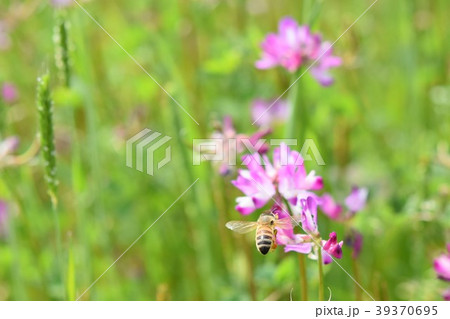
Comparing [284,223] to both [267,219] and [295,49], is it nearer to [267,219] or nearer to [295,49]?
[267,219]

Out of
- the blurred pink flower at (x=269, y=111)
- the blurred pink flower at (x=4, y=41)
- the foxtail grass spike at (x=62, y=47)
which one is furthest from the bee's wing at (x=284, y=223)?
the blurred pink flower at (x=4, y=41)

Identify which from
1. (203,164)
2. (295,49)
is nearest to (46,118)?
(295,49)

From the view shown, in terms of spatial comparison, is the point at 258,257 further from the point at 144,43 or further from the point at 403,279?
the point at 144,43

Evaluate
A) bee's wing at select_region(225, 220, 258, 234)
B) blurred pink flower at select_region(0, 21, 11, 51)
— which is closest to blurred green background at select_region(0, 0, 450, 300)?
blurred pink flower at select_region(0, 21, 11, 51)

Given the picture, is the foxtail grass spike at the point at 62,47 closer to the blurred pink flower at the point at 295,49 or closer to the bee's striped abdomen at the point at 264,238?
the blurred pink flower at the point at 295,49

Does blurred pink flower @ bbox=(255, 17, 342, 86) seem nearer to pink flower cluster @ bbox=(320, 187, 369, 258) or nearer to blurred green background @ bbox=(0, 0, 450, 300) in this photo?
blurred green background @ bbox=(0, 0, 450, 300)

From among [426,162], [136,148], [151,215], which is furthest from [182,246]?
[426,162]
